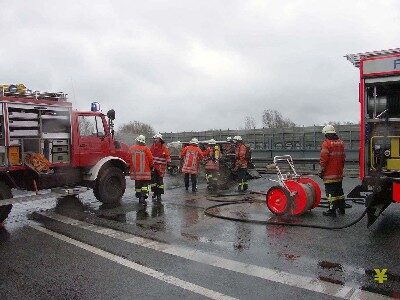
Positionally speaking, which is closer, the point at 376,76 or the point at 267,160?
the point at 376,76

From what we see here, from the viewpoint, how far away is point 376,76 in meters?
6.44

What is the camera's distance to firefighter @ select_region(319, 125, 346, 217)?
7520 mm

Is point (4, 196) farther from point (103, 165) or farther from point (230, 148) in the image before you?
point (230, 148)

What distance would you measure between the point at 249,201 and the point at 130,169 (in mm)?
3044

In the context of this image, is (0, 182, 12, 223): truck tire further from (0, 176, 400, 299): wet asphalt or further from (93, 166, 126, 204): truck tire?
(93, 166, 126, 204): truck tire

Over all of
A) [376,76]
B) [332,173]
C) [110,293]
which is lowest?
[110,293]

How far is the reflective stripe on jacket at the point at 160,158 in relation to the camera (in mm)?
10445

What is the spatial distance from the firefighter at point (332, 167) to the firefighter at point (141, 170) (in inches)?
164

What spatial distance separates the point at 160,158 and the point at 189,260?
19.0 ft

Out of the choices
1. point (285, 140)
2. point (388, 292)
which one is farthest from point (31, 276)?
point (285, 140)

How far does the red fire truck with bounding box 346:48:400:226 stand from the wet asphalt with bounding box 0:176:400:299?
0.75m

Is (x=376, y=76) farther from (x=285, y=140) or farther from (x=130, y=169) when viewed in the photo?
(x=285, y=140)

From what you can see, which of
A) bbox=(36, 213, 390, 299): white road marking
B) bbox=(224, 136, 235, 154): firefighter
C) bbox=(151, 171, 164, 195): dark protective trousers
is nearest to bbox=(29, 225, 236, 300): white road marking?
bbox=(36, 213, 390, 299): white road marking

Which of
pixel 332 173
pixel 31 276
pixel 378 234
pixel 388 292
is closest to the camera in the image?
pixel 388 292
